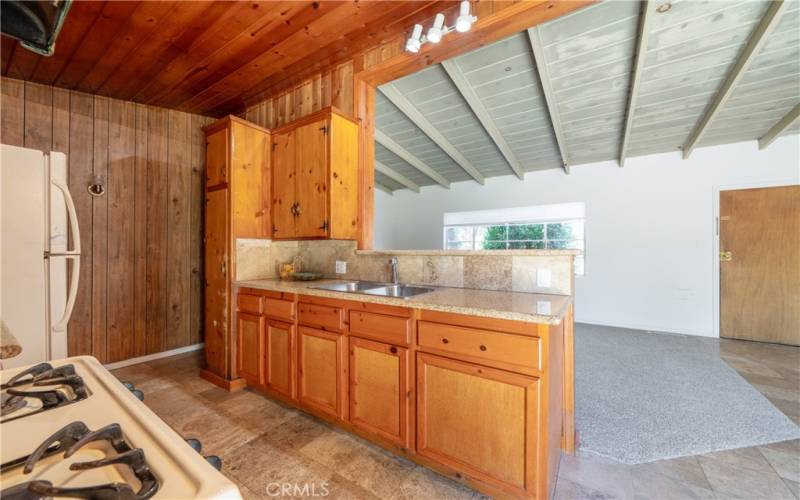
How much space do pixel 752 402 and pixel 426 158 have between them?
4673 millimetres

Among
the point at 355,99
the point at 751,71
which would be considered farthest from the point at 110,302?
the point at 751,71

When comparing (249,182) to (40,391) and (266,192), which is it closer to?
(266,192)

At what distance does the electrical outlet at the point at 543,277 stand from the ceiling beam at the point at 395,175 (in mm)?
4635

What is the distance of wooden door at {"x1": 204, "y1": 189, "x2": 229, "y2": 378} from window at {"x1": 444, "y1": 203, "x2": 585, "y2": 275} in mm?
4776

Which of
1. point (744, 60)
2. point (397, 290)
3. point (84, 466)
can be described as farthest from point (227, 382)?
point (744, 60)

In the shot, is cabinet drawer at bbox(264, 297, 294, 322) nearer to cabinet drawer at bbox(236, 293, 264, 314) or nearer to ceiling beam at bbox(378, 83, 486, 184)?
cabinet drawer at bbox(236, 293, 264, 314)

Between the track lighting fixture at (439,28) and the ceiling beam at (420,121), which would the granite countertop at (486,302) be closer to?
the track lighting fixture at (439,28)

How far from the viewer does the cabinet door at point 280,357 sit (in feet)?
7.22

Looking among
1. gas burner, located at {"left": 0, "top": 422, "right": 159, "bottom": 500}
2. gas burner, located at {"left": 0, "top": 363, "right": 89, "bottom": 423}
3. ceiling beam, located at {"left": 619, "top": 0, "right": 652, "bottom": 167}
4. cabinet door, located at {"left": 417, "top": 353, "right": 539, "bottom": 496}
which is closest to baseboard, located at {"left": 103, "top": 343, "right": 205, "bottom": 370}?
gas burner, located at {"left": 0, "top": 363, "right": 89, "bottom": 423}

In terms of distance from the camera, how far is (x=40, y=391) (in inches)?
28.2

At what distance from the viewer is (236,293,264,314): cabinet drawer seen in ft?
7.94

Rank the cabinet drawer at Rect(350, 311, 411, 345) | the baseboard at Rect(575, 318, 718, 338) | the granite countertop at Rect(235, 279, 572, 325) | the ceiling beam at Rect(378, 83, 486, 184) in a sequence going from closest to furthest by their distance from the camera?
the granite countertop at Rect(235, 279, 572, 325)
the cabinet drawer at Rect(350, 311, 411, 345)
the ceiling beam at Rect(378, 83, 486, 184)
the baseboard at Rect(575, 318, 718, 338)

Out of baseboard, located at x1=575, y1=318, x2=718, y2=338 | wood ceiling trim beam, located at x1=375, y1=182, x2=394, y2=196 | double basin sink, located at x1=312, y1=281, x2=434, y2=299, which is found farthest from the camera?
wood ceiling trim beam, located at x1=375, y1=182, x2=394, y2=196

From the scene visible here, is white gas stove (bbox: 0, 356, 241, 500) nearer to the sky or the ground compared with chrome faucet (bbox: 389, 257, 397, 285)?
nearer to the ground
